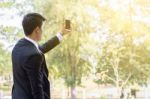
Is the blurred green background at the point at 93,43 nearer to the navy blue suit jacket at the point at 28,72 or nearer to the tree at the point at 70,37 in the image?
the tree at the point at 70,37

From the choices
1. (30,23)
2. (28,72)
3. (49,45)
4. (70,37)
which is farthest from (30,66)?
(70,37)

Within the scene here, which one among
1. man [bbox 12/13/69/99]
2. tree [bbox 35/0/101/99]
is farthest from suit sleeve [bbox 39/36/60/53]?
tree [bbox 35/0/101/99]

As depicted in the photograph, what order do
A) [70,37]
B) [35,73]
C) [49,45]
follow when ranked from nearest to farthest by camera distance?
[35,73], [49,45], [70,37]

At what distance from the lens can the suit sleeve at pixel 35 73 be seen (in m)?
1.47

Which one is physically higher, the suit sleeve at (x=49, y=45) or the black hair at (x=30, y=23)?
the black hair at (x=30, y=23)

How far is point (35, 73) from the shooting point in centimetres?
147

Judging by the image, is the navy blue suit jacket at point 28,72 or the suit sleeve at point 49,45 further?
the suit sleeve at point 49,45

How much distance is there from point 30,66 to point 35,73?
0.04 meters

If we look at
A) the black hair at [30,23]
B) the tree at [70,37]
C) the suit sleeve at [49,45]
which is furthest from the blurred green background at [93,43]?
the black hair at [30,23]

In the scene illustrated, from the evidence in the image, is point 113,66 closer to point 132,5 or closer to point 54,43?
point 132,5

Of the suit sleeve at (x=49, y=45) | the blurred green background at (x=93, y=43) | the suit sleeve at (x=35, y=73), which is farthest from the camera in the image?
the blurred green background at (x=93, y=43)

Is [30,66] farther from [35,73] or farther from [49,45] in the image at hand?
[49,45]

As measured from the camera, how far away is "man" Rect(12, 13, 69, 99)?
1.47m

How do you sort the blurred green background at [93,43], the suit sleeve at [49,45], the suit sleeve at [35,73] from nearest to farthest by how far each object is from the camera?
1. the suit sleeve at [35,73]
2. the suit sleeve at [49,45]
3. the blurred green background at [93,43]
